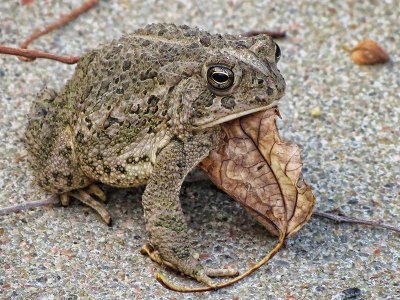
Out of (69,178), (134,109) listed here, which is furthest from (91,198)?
(134,109)

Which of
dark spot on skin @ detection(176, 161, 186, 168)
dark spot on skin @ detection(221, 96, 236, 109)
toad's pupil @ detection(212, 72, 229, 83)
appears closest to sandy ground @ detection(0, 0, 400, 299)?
dark spot on skin @ detection(176, 161, 186, 168)

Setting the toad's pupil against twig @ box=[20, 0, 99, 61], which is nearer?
the toad's pupil

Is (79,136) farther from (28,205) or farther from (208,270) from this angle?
(208,270)

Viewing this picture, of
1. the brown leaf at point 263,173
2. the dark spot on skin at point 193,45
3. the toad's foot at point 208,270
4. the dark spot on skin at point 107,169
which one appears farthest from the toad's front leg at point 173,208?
the dark spot on skin at point 193,45

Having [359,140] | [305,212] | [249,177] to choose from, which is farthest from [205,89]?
[359,140]

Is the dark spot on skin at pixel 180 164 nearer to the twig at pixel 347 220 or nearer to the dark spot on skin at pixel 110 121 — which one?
the dark spot on skin at pixel 110 121

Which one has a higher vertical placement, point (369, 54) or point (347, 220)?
point (369, 54)

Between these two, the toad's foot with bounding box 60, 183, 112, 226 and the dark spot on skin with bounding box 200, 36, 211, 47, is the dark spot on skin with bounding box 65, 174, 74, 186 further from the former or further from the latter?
the dark spot on skin with bounding box 200, 36, 211, 47
